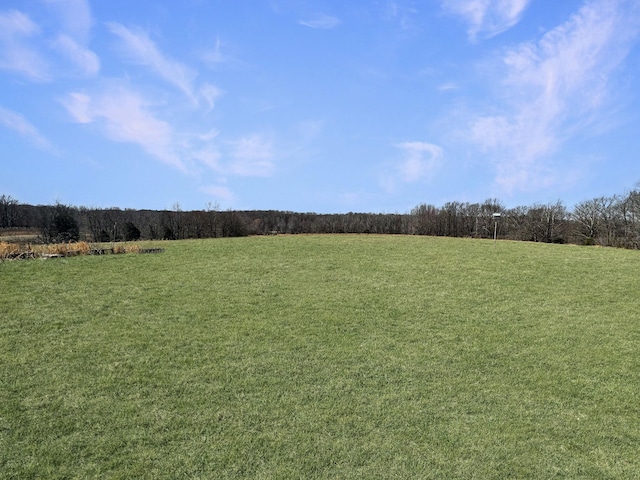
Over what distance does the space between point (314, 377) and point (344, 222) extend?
2697 centimetres

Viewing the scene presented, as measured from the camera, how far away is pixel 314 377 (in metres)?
4.61

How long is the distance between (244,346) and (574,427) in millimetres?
3844

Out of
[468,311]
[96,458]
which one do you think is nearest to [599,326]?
[468,311]

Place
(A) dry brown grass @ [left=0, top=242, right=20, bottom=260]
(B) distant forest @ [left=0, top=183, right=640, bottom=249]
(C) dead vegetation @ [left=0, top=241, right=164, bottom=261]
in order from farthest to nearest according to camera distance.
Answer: (B) distant forest @ [left=0, top=183, right=640, bottom=249]
(C) dead vegetation @ [left=0, top=241, right=164, bottom=261]
(A) dry brown grass @ [left=0, top=242, right=20, bottom=260]

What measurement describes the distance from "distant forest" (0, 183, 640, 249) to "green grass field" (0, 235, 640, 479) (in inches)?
576

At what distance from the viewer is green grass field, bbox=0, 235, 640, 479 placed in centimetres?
329

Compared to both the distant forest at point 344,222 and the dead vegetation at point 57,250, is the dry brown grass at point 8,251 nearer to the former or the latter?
the dead vegetation at point 57,250

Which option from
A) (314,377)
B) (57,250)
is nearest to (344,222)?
(57,250)

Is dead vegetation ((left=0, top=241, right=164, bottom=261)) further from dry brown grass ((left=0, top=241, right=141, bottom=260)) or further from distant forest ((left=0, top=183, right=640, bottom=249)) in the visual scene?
distant forest ((left=0, top=183, right=640, bottom=249))

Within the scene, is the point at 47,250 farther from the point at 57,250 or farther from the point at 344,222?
the point at 344,222

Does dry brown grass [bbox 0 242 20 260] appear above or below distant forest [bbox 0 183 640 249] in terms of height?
below

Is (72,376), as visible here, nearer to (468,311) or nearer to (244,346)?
(244,346)

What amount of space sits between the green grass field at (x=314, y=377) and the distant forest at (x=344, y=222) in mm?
14630

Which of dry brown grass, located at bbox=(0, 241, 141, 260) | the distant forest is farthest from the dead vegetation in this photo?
the distant forest
